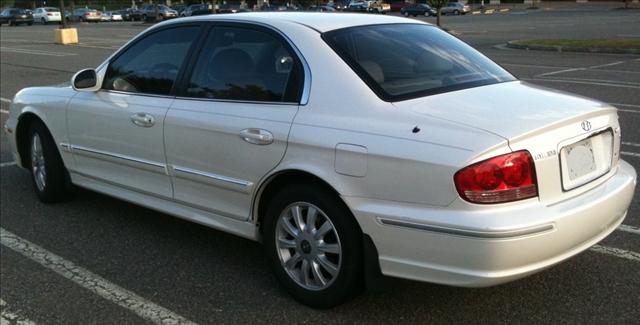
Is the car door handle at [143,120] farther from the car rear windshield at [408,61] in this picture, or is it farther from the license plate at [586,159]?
the license plate at [586,159]

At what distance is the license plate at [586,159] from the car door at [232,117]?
1.38m

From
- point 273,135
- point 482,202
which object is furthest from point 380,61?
point 482,202

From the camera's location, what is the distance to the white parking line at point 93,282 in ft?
11.5

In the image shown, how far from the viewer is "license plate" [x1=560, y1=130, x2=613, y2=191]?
311 centimetres

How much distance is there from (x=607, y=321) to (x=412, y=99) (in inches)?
57.6

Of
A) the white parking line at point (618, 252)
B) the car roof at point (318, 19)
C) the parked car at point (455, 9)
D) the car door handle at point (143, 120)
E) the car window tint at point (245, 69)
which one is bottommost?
the parked car at point (455, 9)

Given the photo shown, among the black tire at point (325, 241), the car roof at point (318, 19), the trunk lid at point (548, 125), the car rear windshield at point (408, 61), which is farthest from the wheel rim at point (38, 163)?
the trunk lid at point (548, 125)

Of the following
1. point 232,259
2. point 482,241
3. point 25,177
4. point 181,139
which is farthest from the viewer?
point 25,177

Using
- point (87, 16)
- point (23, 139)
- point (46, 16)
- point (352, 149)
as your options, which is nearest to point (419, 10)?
point (87, 16)

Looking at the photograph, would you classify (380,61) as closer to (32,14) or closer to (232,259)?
(232,259)

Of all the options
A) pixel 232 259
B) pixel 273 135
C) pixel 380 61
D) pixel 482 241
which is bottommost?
pixel 232 259

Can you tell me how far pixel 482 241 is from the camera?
2.82 m

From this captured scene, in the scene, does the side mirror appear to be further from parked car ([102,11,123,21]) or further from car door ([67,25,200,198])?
parked car ([102,11,123,21])

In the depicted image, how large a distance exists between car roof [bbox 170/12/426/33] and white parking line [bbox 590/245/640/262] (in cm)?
187
